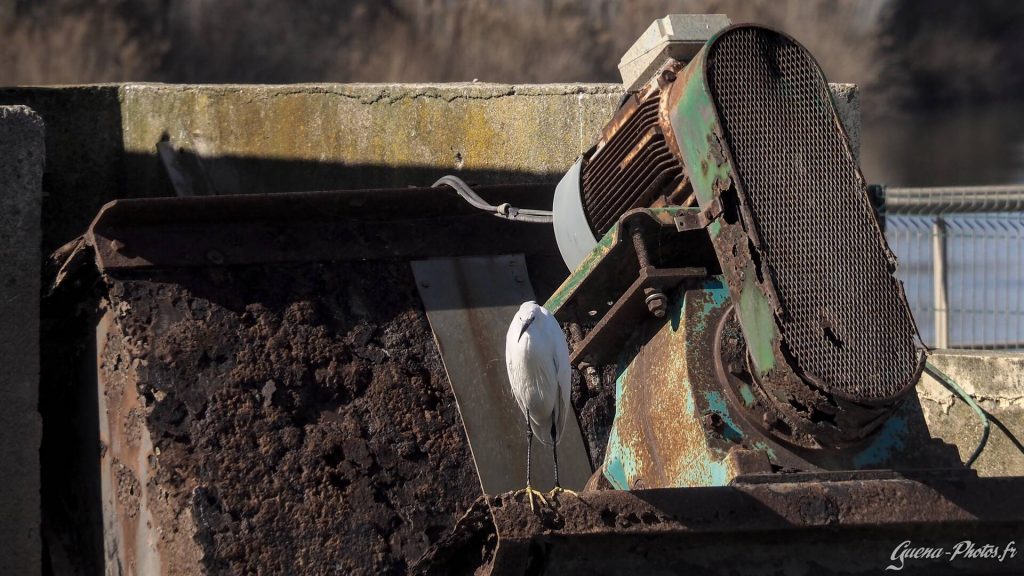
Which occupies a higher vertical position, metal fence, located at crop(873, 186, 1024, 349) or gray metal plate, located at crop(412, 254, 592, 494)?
gray metal plate, located at crop(412, 254, 592, 494)

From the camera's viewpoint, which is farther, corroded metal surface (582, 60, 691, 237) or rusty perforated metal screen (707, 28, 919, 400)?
corroded metal surface (582, 60, 691, 237)

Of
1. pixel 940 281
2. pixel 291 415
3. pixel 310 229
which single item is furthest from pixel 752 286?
pixel 940 281

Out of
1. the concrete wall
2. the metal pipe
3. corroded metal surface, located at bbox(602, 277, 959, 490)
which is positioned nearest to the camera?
corroded metal surface, located at bbox(602, 277, 959, 490)

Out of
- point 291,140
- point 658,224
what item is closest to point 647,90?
point 658,224

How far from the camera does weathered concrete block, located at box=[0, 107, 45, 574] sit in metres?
3.11

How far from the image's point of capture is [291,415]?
3.01 meters

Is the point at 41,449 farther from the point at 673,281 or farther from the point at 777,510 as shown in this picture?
the point at 777,510

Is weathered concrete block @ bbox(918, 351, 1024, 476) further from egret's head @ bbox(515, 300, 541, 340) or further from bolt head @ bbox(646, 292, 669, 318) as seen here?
egret's head @ bbox(515, 300, 541, 340)

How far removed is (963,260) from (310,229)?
4.04 m

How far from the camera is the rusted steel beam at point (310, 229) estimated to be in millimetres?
3145

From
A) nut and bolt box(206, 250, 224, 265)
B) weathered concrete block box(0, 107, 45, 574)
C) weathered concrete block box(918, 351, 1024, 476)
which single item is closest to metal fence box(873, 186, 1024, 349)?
weathered concrete block box(918, 351, 1024, 476)

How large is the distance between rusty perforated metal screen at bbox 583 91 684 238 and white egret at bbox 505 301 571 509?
0.92 feet

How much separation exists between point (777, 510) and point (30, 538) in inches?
75.0

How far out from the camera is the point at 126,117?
4.20 m
